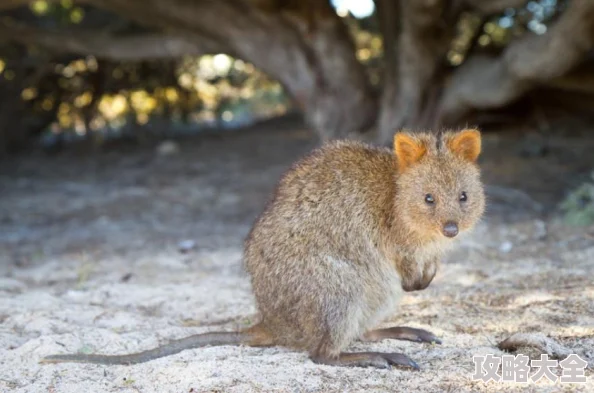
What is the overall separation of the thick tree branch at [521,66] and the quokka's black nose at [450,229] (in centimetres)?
290

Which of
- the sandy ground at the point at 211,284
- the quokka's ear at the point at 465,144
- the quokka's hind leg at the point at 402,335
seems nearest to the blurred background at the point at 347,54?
the sandy ground at the point at 211,284

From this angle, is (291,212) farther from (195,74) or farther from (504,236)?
(195,74)

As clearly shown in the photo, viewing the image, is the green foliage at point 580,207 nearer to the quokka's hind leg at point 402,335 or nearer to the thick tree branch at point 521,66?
the thick tree branch at point 521,66

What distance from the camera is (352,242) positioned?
3.75 m

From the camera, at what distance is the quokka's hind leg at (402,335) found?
3.90 meters

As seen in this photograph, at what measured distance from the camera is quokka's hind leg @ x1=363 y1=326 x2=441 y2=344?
3904 millimetres

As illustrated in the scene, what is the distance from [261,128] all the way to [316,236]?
8.68m

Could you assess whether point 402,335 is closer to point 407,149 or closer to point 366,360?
point 366,360

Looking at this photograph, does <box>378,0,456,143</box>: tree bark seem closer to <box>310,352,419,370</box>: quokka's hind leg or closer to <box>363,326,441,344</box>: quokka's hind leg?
<box>363,326,441,344</box>: quokka's hind leg

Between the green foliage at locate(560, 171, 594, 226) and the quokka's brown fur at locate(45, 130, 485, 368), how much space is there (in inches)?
95.0

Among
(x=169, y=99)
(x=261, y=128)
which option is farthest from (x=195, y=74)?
(x=261, y=128)

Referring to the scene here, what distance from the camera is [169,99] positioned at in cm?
1265

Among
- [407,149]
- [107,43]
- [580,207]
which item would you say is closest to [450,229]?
[407,149]

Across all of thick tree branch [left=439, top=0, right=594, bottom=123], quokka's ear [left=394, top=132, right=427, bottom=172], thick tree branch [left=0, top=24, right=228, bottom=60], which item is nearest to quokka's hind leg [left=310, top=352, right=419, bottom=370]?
quokka's ear [left=394, top=132, right=427, bottom=172]
